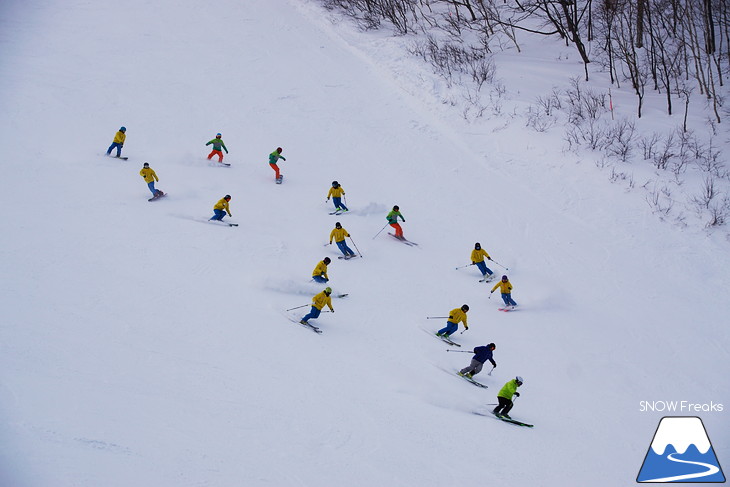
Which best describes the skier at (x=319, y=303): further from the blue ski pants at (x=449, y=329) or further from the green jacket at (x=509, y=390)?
the green jacket at (x=509, y=390)

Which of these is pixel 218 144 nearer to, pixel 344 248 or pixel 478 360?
pixel 344 248

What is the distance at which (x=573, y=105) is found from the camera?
938 inches

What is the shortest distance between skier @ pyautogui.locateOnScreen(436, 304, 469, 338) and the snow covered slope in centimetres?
29

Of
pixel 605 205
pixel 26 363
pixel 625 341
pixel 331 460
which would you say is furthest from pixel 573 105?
pixel 26 363

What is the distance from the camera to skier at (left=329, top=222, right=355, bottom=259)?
1535cm

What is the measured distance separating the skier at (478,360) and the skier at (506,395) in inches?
33.6

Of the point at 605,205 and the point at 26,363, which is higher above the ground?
the point at 605,205

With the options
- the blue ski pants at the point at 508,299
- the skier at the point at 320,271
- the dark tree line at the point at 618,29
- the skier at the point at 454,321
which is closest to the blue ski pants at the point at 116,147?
the skier at the point at 320,271

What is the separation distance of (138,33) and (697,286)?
26.8m

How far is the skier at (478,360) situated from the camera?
11.5 m

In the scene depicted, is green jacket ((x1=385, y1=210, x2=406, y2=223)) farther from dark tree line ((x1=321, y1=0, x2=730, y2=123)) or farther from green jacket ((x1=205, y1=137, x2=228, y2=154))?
dark tree line ((x1=321, y1=0, x2=730, y2=123))

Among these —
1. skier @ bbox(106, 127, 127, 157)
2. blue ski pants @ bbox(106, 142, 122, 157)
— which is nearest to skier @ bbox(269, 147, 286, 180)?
skier @ bbox(106, 127, 127, 157)

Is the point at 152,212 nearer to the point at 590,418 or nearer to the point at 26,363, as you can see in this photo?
the point at 26,363

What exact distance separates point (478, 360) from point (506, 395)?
113 centimetres
